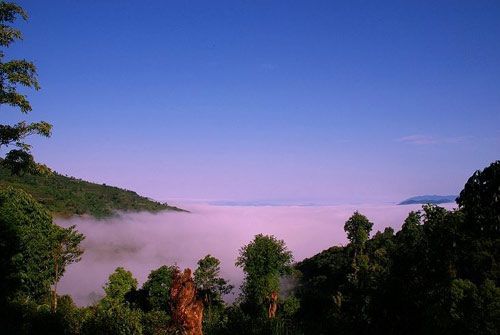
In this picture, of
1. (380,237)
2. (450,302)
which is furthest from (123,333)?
(380,237)

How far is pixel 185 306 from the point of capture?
9562 mm

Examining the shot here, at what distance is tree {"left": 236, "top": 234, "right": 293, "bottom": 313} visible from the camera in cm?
6338

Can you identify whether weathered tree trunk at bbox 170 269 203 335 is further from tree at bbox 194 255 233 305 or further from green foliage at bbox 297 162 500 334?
tree at bbox 194 255 233 305

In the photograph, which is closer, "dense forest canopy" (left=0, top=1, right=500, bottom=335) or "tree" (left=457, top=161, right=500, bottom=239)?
"dense forest canopy" (left=0, top=1, right=500, bottom=335)

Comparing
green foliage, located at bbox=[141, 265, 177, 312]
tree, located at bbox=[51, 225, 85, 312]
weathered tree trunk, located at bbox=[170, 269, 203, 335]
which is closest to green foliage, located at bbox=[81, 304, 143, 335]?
weathered tree trunk, located at bbox=[170, 269, 203, 335]

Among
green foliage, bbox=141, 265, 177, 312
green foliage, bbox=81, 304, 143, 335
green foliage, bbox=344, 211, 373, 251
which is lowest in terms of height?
green foliage, bbox=141, 265, 177, 312

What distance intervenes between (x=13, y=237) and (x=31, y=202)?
860 cm

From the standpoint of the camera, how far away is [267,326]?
57.2ft

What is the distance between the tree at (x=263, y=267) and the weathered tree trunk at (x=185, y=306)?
55167mm

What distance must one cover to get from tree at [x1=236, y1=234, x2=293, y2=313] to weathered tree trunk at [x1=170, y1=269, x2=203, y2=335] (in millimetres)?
55167

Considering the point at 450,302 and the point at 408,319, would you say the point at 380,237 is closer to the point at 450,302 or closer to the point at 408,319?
the point at 408,319

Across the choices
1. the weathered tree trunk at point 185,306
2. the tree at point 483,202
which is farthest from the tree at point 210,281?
the weathered tree trunk at point 185,306

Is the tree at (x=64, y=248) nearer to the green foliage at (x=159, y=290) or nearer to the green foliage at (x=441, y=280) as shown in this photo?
the green foliage at (x=159, y=290)

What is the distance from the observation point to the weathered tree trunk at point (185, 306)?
9492mm
